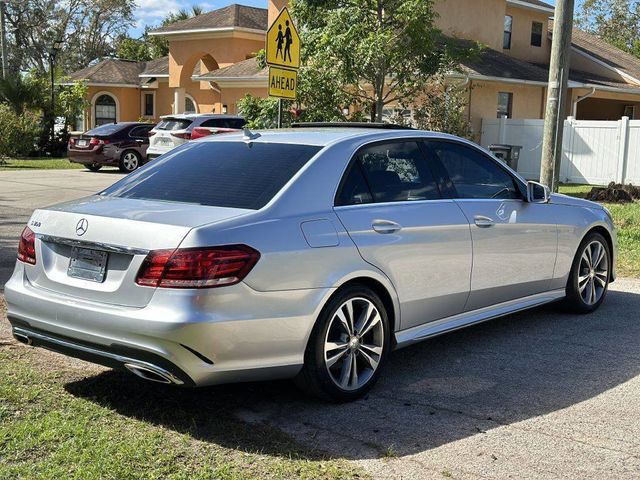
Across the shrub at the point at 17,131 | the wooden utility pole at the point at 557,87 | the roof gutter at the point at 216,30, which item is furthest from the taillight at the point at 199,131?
the roof gutter at the point at 216,30

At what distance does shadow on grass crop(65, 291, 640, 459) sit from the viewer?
4.40m

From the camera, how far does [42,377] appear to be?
515 cm

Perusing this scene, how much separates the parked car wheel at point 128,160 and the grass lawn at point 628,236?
47.6 ft

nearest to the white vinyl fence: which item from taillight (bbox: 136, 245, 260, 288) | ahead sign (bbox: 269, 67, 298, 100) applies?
ahead sign (bbox: 269, 67, 298, 100)

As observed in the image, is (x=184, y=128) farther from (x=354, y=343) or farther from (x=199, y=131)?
(x=354, y=343)

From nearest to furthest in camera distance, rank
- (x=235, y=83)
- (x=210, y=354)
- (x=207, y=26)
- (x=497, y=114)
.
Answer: (x=210, y=354) < (x=497, y=114) < (x=235, y=83) < (x=207, y=26)

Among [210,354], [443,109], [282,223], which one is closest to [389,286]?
[282,223]

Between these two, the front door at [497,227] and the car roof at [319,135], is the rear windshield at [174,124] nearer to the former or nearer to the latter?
the front door at [497,227]

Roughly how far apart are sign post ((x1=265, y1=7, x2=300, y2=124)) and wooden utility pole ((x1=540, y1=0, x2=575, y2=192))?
3685 mm

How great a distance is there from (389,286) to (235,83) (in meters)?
26.7

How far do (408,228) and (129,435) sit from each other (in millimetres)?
2185

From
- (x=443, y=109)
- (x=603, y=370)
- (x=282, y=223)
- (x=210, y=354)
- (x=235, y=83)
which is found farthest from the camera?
(x=235, y=83)

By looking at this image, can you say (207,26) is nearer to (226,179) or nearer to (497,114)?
(497,114)

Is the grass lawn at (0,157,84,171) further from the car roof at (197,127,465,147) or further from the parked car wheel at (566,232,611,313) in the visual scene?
the parked car wheel at (566,232,611,313)
